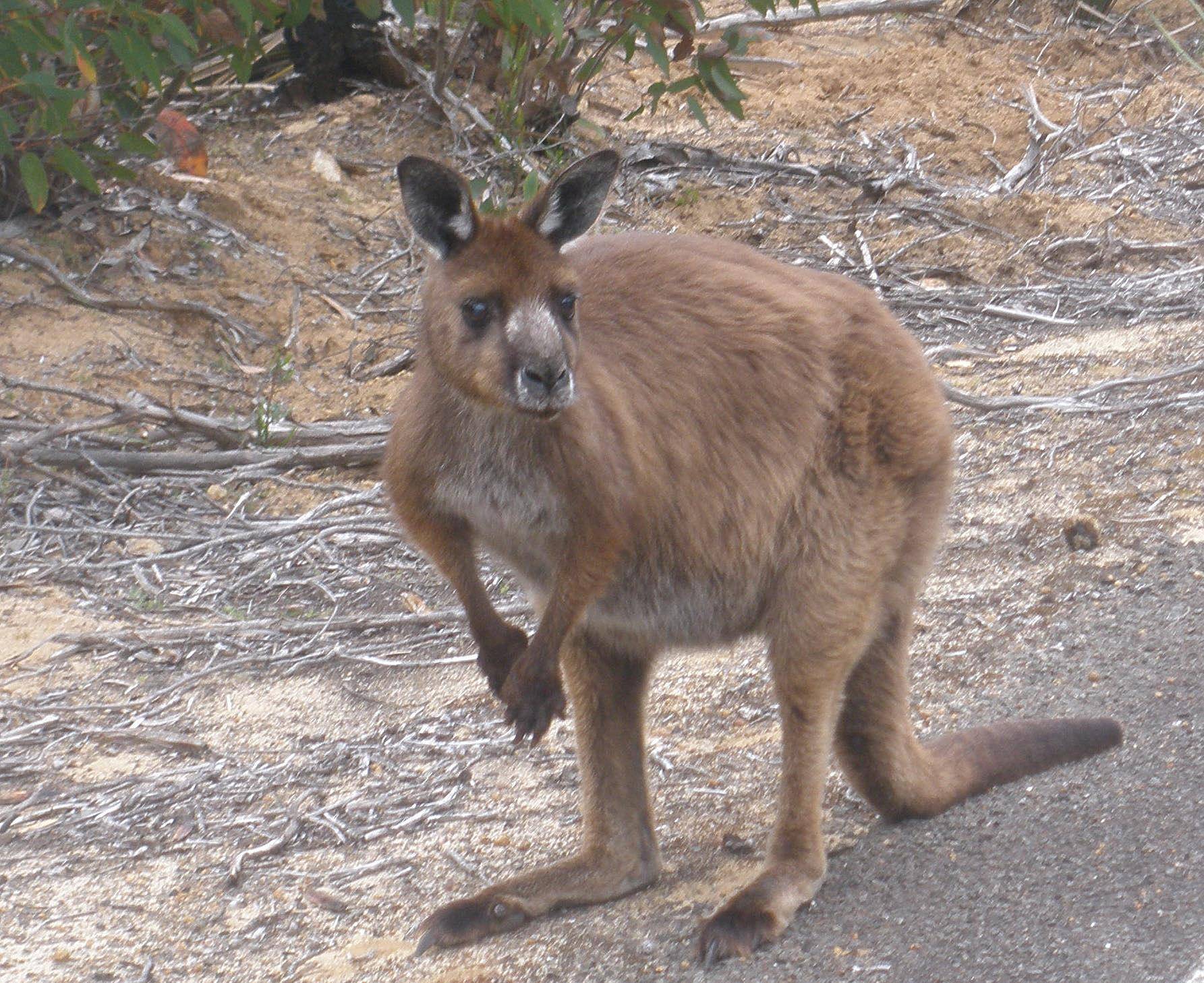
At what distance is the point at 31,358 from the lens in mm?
7012

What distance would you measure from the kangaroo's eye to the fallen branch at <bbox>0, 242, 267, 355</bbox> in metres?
4.27

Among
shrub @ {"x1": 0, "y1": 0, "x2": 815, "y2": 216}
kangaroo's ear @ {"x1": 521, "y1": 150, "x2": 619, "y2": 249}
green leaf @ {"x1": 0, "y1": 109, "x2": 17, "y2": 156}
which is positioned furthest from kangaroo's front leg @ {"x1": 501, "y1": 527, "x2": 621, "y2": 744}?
green leaf @ {"x1": 0, "y1": 109, "x2": 17, "y2": 156}

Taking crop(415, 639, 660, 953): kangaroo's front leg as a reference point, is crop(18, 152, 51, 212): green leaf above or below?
above

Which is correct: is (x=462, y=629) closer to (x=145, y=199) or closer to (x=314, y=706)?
(x=314, y=706)

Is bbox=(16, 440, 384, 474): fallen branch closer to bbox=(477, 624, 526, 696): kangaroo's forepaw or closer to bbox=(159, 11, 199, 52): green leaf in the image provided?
bbox=(159, 11, 199, 52): green leaf

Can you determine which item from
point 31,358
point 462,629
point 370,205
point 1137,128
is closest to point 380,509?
point 462,629

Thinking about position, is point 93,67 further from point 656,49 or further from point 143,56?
point 656,49

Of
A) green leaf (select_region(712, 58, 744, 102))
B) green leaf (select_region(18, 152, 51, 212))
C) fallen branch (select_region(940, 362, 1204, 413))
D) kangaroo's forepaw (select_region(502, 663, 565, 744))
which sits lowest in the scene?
fallen branch (select_region(940, 362, 1204, 413))

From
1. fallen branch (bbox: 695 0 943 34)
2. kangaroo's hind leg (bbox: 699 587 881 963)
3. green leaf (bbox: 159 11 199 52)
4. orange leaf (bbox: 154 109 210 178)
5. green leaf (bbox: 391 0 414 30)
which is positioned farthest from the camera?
fallen branch (bbox: 695 0 943 34)

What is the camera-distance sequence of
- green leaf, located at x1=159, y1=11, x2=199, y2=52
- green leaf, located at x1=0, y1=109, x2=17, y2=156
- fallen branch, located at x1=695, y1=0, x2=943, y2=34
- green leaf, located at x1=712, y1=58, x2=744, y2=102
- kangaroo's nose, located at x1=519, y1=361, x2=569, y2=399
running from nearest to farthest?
kangaroo's nose, located at x1=519, y1=361, x2=569, y2=399 → green leaf, located at x1=159, y1=11, x2=199, y2=52 → green leaf, located at x1=0, y1=109, x2=17, y2=156 → green leaf, located at x1=712, y1=58, x2=744, y2=102 → fallen branch, located at x1=695, y1=0, x2=943, y2=34

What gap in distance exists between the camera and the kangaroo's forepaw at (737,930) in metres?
3.54

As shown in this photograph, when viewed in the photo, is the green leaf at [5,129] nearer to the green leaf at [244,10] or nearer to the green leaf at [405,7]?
the green leaf at [244,10]

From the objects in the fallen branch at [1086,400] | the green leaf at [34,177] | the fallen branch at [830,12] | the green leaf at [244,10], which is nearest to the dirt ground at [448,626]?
the fallen branch at [1086,400]

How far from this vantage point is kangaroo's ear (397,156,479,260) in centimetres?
345
